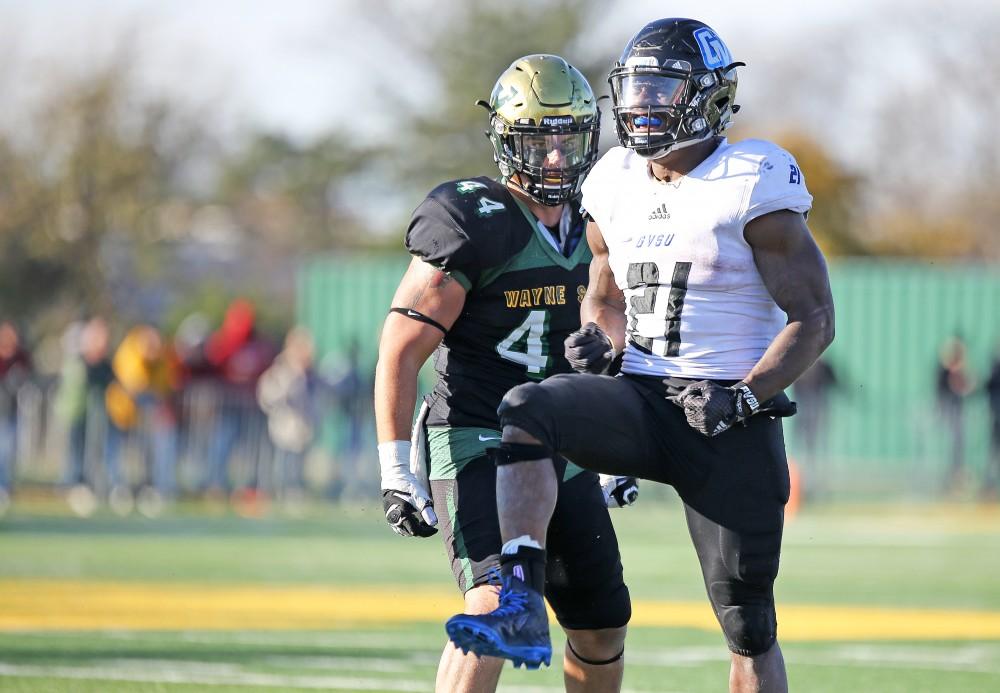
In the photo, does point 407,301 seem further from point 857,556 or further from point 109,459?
point 109,459

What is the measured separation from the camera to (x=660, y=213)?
4.96 meters

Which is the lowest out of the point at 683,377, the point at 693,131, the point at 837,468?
the point at 837,468

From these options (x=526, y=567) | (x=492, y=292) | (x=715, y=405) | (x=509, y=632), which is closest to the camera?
(x=509, y=632)

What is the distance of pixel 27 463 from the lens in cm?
1803

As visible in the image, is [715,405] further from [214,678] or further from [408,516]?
[214,678]

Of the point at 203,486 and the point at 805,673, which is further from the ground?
the point at 805,673

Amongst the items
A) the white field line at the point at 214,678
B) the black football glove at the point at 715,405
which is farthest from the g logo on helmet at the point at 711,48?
the white field line at the point at 214,678

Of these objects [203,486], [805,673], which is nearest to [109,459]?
[203,486]

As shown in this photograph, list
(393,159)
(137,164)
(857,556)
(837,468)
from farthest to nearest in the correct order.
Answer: (393,159), (137,164), (837,468), (857,556)

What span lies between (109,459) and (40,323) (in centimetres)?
1618

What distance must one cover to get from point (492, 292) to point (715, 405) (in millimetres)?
844

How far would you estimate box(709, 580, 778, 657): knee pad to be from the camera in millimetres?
4973

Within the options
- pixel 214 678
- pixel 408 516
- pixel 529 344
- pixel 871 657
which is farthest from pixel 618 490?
pixel 871 657

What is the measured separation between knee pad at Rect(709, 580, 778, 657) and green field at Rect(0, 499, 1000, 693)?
6.38 feet
